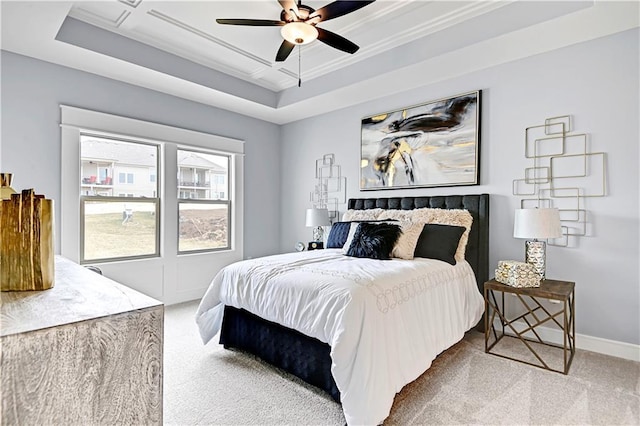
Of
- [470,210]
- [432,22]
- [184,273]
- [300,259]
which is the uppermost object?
[432,22]

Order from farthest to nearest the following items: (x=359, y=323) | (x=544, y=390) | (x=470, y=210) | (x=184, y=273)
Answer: (x=184, y=273)
(x=470, y=210)
(x=544, y=390)
(x=359, y=323)

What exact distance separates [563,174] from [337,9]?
2.32 meters

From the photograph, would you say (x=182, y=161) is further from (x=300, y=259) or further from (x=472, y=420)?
(x=472, y=420)

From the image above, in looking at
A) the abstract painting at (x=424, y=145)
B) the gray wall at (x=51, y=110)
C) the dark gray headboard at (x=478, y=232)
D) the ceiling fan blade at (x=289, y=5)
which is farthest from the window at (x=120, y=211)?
the dark gray headboard at (x=478, y=232)

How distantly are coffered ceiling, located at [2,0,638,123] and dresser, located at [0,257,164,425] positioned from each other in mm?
2653

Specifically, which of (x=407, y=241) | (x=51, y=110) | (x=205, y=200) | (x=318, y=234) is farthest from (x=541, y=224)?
(x=51, y=110)

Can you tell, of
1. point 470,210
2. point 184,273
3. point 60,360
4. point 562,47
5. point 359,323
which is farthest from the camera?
point 184,273

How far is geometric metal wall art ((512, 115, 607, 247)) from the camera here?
2.79 m

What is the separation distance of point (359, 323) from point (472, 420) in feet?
2.75

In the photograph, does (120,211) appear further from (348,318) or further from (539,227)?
(539,227)

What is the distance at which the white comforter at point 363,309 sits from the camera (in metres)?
1.74

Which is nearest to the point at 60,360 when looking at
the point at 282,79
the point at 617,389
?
the point at 617,389

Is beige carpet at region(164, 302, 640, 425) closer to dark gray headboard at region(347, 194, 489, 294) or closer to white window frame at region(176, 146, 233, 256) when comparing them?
dark gray headboard at region(347, 194, 489, 294)

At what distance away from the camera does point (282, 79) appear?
4273 mm
